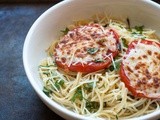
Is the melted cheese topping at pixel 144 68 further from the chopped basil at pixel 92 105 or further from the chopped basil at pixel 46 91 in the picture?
A: the chopped basil at pixel 46 91

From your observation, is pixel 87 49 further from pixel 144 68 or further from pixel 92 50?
pixel 144 68

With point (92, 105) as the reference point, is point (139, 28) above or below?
above

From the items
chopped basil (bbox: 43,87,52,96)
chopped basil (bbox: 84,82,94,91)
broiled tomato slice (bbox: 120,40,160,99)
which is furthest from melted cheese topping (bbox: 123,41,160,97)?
chopped basil (bbox: 43,87,52,96)

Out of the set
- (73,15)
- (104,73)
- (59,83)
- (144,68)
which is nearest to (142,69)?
(144,68)

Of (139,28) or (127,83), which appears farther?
(139,28)

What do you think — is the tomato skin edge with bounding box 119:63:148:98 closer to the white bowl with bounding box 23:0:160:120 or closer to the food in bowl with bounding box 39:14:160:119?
the food in bowl with bounding box 39:14:160:119

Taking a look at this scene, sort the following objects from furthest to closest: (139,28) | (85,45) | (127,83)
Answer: (139,28)
(85,45)
(127,83)

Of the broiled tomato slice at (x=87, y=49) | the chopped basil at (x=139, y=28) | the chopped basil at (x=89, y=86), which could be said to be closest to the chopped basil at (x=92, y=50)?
the broiled tomato slice at (x=87, y=49)

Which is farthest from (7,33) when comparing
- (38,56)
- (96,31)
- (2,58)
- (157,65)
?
(157,65)
